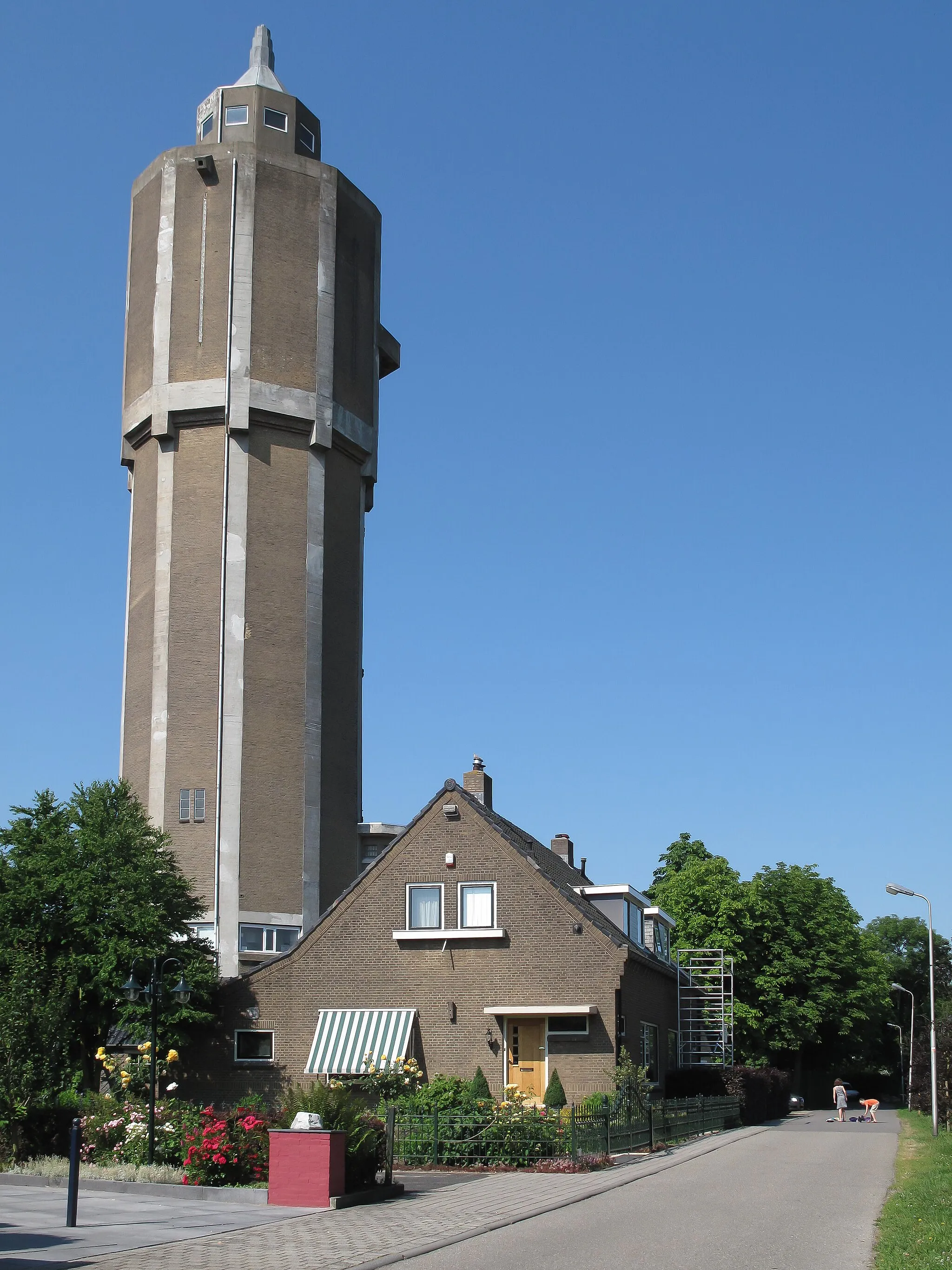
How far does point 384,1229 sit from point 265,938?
29.6 meters

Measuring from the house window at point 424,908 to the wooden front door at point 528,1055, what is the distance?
10.6 feet

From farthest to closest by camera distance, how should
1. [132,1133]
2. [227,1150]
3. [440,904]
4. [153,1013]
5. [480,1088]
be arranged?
[440,904], [480,1088], [153,1013], [132,1133], [227,1150]

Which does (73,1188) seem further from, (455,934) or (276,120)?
(276,120)

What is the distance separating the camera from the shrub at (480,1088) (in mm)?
32406

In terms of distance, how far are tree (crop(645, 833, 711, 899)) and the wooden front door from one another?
42.8 meters

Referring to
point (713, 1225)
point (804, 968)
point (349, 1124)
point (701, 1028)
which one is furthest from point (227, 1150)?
point (804, 968)

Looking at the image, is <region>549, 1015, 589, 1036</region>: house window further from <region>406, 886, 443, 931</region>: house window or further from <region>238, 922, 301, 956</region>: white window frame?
<region>238, 922, 301, 956</region>: white window frame

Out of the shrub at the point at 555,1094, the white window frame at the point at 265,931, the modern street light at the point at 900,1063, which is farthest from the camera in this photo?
the modern street light at the point at 900,1063

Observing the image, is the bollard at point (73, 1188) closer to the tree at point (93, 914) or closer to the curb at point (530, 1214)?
the curb at point (530, 1214)

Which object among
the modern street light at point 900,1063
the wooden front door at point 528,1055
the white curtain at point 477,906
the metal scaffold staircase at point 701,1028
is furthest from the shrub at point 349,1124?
the modern street light at point 900,1063

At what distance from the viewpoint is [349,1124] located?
20.8 m

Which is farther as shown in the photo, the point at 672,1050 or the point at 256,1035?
the point at 672,1050

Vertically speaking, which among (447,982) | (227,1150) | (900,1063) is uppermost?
(447,982)

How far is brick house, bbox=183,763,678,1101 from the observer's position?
33.8 metres
